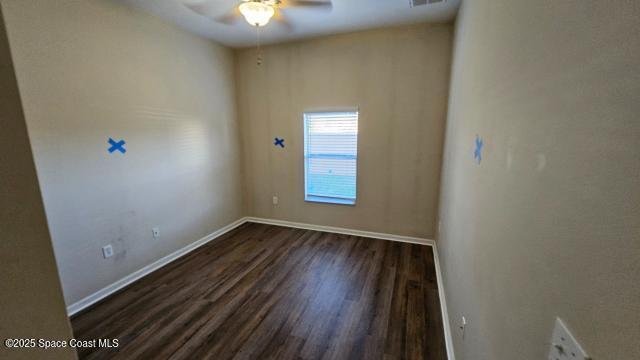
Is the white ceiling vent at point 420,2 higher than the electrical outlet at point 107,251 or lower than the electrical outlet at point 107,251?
higher

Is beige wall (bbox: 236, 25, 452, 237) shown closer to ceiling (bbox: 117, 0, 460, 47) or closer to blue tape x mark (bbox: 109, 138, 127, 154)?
ceiling (bbox: 117, 0, 460, 47)

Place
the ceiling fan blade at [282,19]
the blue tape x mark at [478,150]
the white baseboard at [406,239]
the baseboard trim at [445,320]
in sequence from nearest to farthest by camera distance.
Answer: the blue tape x mark at [478,150]
the baseboard trim at [445,320]
the white baseboard at [406,239]
the ceiling fan blade at [282,19]

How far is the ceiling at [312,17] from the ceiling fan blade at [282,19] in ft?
0.08

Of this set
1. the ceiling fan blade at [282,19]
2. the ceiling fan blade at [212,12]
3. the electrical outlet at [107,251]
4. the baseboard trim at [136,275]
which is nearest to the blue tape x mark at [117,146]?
the electrical outlet at [107,251]

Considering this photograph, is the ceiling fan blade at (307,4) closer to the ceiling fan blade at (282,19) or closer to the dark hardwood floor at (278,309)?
the ceiling fan blade at (282,19)

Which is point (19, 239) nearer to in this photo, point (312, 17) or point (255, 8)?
point (255, 8)

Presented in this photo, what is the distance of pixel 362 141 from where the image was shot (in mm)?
3387

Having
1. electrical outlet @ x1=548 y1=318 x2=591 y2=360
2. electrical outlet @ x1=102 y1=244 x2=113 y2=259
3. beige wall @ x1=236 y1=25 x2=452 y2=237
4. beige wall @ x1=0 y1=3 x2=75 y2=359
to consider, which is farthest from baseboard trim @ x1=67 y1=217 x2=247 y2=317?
electrical outlet @ x1=548 y1=318 x2=591 y2=360

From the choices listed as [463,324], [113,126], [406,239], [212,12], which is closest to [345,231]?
[406,239]

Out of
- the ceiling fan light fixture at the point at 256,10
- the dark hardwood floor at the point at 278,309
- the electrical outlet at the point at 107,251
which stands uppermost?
the ceiling fan light fixture at the point at 256,10

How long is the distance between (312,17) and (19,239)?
294cm

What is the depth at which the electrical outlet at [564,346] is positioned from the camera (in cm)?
47

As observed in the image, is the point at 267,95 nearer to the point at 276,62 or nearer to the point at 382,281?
the point at 276,62

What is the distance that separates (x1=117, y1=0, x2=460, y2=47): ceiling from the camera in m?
2.42
